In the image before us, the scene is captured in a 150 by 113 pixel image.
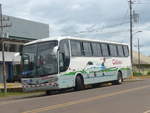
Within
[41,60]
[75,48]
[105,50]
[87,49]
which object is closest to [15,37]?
[105,50]

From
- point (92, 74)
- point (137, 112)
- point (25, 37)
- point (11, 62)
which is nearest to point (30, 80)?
point (92, 74)

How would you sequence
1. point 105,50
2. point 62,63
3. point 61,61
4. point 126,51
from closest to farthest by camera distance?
1. point 61,61
2. point 62,63
3. point 105,50
4. point 126,51

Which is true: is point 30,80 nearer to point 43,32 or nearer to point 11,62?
point 11,62

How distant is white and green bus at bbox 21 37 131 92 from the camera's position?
2369cm

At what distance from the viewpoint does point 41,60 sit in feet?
78.3

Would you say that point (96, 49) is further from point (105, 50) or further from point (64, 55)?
point (64, 55)

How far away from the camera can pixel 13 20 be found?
5866 cm

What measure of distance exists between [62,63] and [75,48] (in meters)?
2.02

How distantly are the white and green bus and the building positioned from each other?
27.2 m

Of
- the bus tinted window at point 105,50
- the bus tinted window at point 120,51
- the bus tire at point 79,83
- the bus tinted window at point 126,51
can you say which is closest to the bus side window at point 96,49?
the bus tinted window at point 105,50

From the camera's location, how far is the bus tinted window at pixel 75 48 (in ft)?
83.7

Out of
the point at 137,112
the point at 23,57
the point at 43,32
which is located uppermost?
the point at 43,32

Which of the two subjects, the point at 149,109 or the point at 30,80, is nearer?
the point at 149,109

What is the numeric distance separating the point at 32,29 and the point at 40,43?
3861 cm
